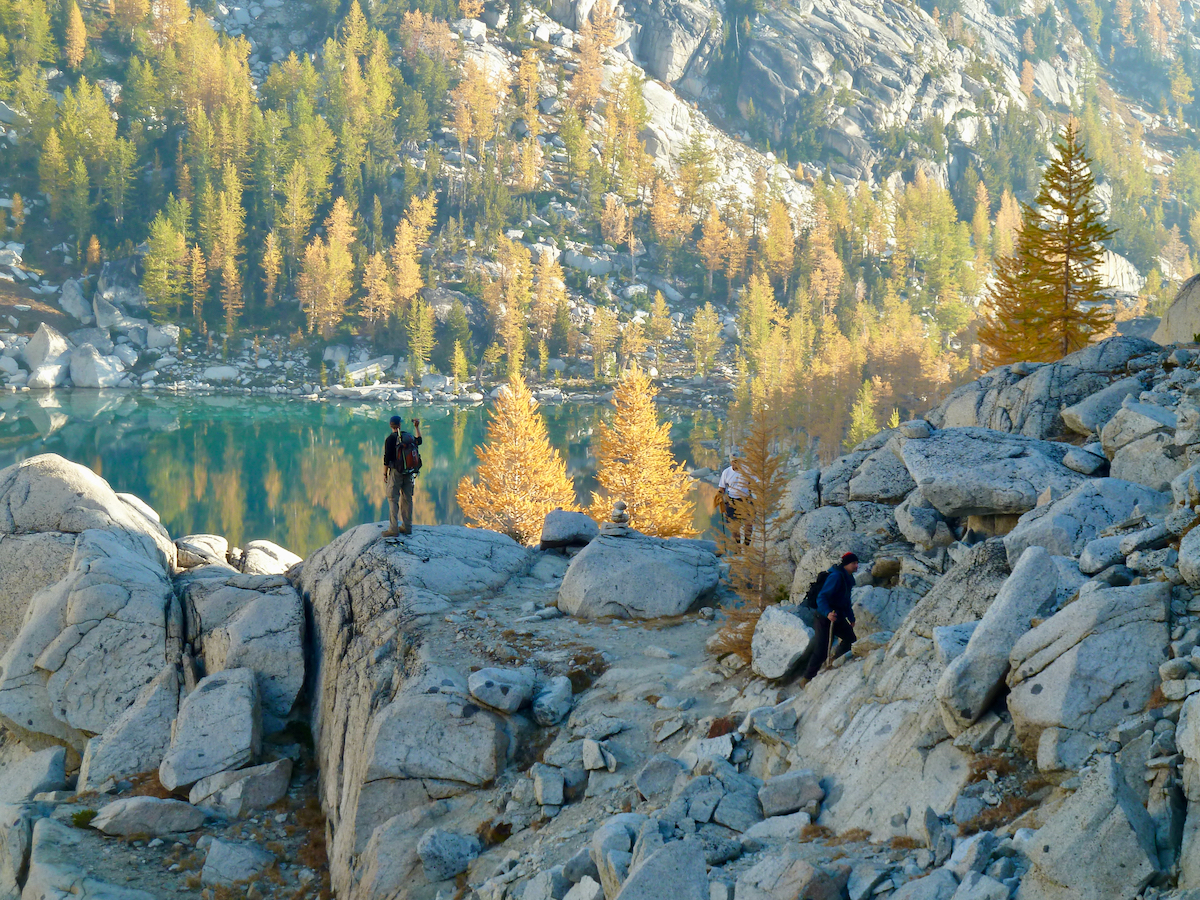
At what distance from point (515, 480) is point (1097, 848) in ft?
141

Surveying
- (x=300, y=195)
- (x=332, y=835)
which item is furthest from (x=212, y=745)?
(x=300, y=195)

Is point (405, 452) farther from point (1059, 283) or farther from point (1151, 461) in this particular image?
point (1059, 283)

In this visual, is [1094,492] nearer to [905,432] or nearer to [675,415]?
[905,432]

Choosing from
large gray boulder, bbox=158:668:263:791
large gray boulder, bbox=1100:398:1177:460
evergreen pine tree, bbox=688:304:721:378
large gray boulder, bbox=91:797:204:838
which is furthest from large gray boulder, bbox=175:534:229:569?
evergreen pine tree, bbox=688:304:721:378

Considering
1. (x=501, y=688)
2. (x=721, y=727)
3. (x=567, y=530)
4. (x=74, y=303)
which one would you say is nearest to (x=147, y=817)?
(x=501, y=688)

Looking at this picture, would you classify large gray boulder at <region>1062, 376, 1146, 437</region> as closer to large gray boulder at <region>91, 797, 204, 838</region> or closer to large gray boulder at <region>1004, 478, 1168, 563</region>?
large gray boulder at <region>1004, 478, 1168, 563</region>

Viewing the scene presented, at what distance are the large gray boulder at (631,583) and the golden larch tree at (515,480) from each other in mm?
28207

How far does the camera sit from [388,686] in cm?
1559

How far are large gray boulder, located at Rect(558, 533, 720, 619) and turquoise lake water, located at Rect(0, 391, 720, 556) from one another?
4349cm

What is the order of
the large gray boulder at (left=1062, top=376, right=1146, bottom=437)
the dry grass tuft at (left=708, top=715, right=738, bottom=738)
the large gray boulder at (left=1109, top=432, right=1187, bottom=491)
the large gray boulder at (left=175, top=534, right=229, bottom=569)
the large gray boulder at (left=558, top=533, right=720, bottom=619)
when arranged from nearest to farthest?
the dry grass tuft at (left=708, top=715, right=738, bottom=738)
the large gray boulder at (left=1109, top=432, right=1187, bottom=491)
the large gray boulder at (left=1062, top=376, right=1146, bottom=437)
the large gray boulder at (left=558, top=533, right=720, bottom=619)
the large gray boulder at (left=175, top=534, right=229, bottom=569)

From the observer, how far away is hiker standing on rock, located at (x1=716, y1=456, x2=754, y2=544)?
55.4ft

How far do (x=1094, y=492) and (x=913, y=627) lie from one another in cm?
341

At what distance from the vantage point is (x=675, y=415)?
111688 mm

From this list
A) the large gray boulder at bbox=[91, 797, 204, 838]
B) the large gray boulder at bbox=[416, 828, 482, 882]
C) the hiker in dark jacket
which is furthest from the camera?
the large gray boulder at bbox=[91, 797, 204, 838]
